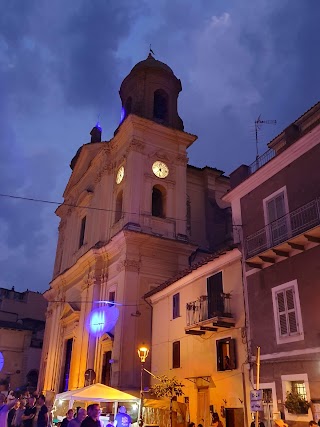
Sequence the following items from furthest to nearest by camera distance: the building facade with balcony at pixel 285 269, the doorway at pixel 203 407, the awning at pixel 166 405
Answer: the awning at pixel 166 405 < the doorway at pixel 203 407 < the building facade with balcony at pixel 285 269

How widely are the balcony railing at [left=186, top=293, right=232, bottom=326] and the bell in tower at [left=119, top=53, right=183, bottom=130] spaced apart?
16.0 m

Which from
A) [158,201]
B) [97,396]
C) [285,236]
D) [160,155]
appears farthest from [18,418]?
[160,155]

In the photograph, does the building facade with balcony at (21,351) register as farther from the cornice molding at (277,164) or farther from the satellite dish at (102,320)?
the cornice molding at (277,164)

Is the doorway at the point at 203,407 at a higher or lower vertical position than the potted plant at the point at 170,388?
lower

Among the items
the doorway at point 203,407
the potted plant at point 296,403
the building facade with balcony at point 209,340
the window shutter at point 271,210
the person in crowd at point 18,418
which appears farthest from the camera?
the doorway at point 203,407

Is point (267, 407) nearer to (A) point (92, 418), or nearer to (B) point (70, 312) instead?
(A) point (92, 418)

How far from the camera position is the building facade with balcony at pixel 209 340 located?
15320 mm

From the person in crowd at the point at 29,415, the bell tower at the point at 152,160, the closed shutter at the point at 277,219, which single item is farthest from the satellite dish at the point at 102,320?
the person in crowd at the point at 29,415

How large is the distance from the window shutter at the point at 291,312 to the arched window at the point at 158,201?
51.1 feet

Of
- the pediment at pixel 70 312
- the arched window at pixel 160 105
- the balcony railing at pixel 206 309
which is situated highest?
the arched window at pixel 160 105

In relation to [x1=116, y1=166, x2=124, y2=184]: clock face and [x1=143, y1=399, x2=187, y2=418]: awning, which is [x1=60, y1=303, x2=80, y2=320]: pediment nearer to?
[x1=116, y1=166, x2=124, y2=184]: clock face

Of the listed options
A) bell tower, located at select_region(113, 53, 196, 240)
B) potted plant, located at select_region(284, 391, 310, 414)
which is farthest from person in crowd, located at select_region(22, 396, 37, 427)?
bell tower, located at select_region(113, 53, 196, 240)

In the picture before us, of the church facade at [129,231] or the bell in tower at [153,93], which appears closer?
the church facade at [129,231]

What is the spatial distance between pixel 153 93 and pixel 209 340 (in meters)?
20.3
